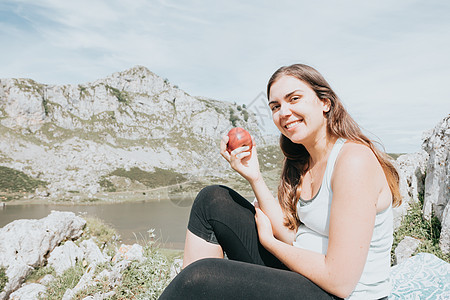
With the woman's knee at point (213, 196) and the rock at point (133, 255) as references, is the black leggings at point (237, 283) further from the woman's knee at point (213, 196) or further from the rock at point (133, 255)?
the rock at point (133, 255)

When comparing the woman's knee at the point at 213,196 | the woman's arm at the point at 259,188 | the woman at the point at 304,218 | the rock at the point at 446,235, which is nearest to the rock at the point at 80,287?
the woman at the point at 304,218

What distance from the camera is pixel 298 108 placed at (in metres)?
1.75

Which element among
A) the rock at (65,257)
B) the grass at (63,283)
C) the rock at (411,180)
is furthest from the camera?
the rock at (65,257)

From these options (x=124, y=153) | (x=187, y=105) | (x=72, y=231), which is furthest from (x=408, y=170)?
(x=187, y=105)

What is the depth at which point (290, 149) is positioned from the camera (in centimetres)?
224

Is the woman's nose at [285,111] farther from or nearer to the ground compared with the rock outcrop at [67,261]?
farther from the ground

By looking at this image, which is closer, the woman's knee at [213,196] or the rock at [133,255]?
the woman's knee at [213,196]

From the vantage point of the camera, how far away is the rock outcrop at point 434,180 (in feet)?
10.7

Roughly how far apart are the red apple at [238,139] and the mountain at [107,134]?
2625cm

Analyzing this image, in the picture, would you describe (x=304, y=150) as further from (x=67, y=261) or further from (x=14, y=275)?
(x=14, y=275)

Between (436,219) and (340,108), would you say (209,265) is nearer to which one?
(340,108)

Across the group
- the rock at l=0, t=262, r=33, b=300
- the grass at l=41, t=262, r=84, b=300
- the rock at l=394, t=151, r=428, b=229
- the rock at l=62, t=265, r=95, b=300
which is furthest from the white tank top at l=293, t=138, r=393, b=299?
the rock at l=0, t=262, r=33, b=300

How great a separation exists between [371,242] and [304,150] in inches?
33.7

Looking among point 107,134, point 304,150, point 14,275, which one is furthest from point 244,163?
point 107,134
